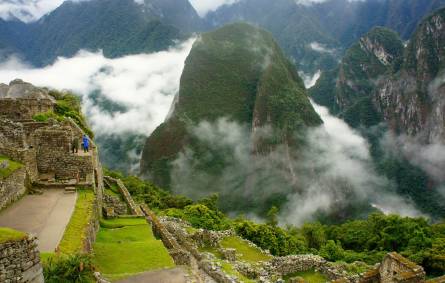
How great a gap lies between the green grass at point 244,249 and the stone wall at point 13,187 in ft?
31.4

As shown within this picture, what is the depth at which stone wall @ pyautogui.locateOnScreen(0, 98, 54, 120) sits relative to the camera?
20022 millimetres

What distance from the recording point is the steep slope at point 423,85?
436ft

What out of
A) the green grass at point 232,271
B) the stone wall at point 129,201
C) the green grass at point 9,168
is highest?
the green grass at point 9,168

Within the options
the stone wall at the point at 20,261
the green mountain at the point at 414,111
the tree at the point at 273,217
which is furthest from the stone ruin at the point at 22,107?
the green mountain at the point at 414,111

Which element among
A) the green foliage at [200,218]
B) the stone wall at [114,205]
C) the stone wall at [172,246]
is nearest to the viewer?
the stone wall at [172,246]

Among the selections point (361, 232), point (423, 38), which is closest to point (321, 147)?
point (423, 38)

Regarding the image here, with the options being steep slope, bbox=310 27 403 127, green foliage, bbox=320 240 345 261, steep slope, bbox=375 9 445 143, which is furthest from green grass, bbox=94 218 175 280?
steep slope, bbox=310 27 403 127

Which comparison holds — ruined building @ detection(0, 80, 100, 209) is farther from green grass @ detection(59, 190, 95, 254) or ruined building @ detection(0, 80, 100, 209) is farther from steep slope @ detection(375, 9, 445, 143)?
steep slope @ detection(375, 9, 445, 143)

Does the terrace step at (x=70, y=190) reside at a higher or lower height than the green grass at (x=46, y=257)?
higher

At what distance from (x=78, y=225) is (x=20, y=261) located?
4236mm

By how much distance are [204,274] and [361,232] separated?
3740 cm

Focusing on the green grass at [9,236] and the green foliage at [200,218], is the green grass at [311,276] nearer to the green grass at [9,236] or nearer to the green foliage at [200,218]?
the green foliage at [200,218]

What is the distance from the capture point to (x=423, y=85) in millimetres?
137000

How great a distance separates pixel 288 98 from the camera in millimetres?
114938
